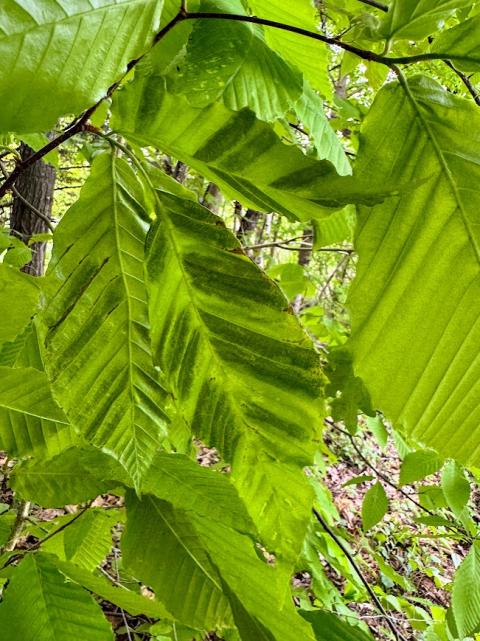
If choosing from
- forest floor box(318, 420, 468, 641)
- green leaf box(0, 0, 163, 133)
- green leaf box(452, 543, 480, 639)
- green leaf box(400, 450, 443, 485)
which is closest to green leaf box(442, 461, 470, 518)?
green leaf box(400, 450, 443, 485)

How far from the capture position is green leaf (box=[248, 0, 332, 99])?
20.6 inches

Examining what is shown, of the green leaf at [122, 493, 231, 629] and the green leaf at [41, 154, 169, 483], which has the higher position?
the green leaf at [41, 154, 169, 483]

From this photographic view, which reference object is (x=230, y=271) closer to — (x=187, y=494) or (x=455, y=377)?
(x=455, y=377)

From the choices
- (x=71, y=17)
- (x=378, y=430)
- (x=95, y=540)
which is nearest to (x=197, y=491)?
(x=71, y=17)

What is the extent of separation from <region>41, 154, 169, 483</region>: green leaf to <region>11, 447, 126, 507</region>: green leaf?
280mm

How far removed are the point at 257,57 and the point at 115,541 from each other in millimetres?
2440

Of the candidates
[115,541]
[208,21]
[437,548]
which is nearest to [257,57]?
[208,21]

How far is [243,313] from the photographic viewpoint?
34 cm

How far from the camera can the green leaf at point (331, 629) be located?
64 cm

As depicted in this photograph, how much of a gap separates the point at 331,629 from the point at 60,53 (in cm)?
73

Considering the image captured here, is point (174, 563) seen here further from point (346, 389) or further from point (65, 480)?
point (346, 389)

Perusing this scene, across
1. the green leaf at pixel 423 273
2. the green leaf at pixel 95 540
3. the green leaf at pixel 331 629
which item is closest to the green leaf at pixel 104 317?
the green leaf at pixel 423 273

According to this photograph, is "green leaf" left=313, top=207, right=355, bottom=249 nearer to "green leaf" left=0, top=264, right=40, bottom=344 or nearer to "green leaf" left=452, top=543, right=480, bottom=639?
"green leaf" left=0, top=264, right=40, bottom=344

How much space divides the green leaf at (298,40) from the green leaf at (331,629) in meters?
0.73
